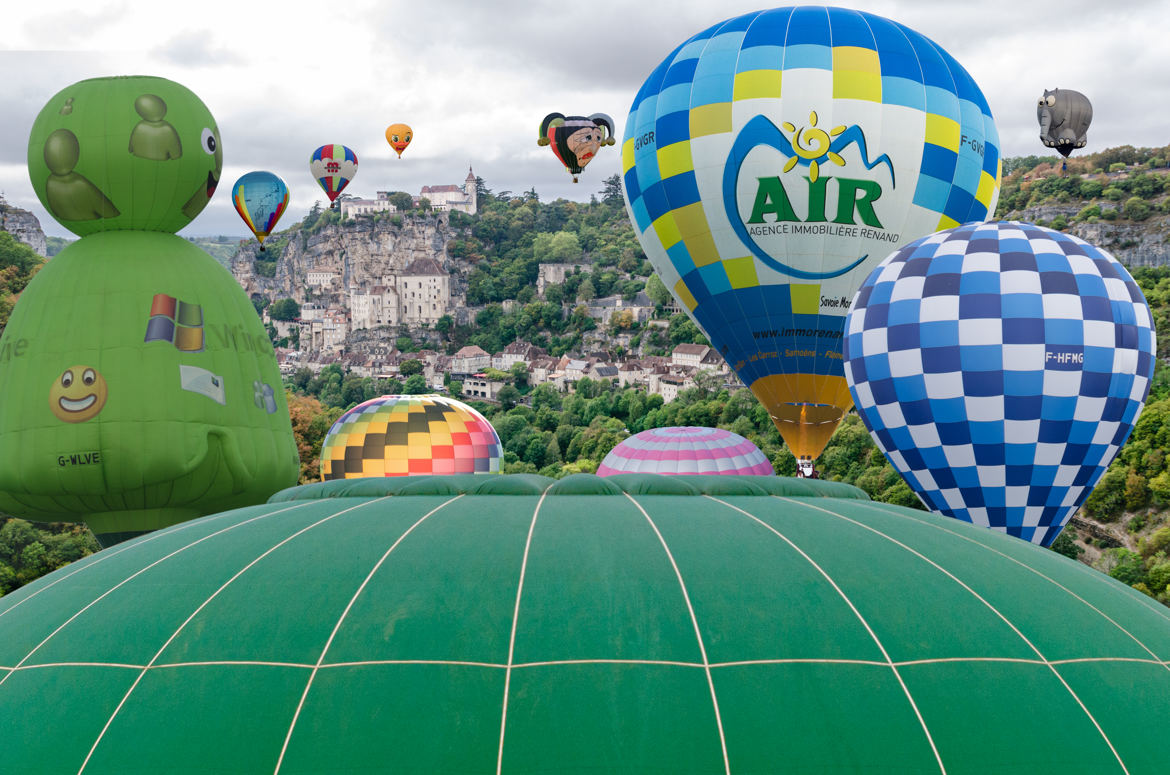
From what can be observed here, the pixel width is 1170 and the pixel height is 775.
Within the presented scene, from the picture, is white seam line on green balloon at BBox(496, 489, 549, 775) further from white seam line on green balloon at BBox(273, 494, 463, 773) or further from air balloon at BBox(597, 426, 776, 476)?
air balloon at BBox(597, 426, 776, 476)

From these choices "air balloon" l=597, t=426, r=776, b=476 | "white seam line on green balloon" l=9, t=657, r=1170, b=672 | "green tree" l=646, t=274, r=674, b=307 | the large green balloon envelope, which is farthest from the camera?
"green tree" l=646, t=274, r=674, b=307

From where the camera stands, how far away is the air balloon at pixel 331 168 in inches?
1966

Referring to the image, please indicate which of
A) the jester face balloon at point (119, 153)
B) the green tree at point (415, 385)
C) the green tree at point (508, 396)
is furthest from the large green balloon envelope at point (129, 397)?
the green tree at point (415, 385)

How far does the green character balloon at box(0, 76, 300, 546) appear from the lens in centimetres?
877

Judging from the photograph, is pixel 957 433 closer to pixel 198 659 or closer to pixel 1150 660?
pixel 1150 660

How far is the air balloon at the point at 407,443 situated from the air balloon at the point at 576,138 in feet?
71.5

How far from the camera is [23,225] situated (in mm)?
44125

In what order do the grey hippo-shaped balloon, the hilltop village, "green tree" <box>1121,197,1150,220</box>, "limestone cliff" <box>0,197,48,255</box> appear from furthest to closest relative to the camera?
1. the hilltop village
2. "green tree" <box>1121,197,1150,220</box>
3. "limestone cliff" <box>0,197,48,255</box>
4. the grey hippo-shaped balloon

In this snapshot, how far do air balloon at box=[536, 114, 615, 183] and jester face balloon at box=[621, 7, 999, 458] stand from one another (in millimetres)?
23412

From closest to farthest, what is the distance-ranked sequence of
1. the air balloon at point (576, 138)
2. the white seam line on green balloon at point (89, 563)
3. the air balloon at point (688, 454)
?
the white seam line on green balloon at point (89, 563) → the air balloon at point (688, 454) → the air balloon at point (576, 138)

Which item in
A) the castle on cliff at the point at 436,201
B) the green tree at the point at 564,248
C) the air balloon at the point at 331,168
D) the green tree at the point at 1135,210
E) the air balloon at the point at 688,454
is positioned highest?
the castle on cliff at the point at 436,201

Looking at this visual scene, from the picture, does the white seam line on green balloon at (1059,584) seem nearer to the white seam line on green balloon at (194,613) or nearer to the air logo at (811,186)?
the white seam line on green balloon at (194,613)

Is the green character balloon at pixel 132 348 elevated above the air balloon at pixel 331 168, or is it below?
below

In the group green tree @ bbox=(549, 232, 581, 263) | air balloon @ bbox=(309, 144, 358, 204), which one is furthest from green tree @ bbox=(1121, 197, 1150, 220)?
green tree @ bbox=(549, 232, 581, 263)
